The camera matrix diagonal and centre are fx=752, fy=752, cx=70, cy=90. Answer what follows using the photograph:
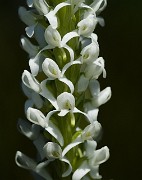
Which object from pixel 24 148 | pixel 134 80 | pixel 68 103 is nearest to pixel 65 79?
pixel 68 103

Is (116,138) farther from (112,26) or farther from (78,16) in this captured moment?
(78,16)

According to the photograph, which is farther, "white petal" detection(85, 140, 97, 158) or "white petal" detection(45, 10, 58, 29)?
"white petal" detection(85, 140, 97, 158)

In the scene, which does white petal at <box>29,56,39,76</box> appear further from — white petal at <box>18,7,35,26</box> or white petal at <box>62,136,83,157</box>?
white petal at <box>62,136,83,157</box>

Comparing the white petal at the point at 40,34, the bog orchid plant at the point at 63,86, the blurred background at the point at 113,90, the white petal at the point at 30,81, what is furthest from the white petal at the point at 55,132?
the blurred background at the point at 113,90

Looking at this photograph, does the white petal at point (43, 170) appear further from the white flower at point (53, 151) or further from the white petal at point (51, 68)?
the white petal at point (51, 68)

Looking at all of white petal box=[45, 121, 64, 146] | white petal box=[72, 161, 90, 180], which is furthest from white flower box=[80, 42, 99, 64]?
white petal box=[72, 161, 90, 180]

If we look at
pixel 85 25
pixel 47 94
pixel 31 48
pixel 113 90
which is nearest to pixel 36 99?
pixel 47 94
